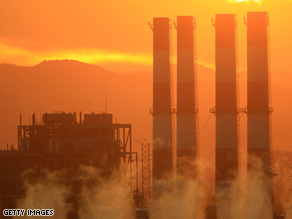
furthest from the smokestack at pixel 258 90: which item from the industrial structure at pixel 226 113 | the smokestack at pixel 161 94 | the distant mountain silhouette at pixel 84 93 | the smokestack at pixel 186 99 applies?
the distant mountain silhouette at pixel 84 93

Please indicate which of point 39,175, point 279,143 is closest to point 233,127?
point 39,175

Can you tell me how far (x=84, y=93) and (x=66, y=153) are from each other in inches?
4110

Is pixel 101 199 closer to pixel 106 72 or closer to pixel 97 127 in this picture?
pixel 97 127

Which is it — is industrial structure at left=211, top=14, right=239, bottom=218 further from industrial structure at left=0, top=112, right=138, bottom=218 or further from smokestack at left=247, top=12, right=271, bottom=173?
industrial structure at left=0, top=112, right=138, bottom=218

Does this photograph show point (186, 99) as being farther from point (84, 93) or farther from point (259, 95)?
point (84, 93)

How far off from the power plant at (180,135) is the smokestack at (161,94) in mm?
72

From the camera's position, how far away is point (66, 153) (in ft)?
194

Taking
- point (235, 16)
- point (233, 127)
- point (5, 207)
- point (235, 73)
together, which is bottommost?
point (5, 207)

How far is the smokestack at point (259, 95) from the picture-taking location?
55.7m

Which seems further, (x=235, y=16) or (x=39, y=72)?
(x=39, y=72)

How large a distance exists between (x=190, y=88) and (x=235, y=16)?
612 cm

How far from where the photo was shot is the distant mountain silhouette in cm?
13125

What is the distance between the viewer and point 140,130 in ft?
406

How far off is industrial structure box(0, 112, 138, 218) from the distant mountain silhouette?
5436 cm
